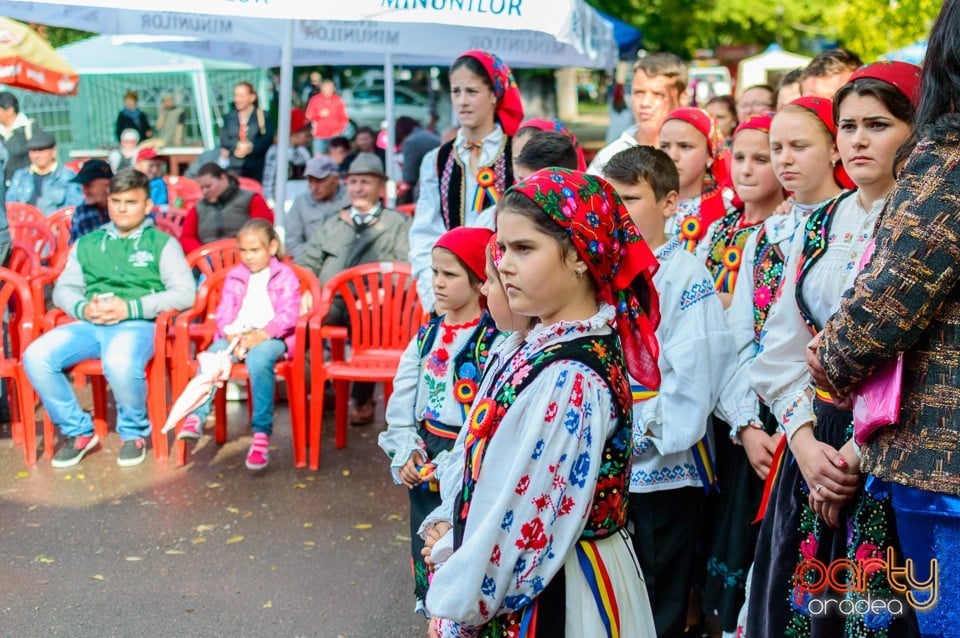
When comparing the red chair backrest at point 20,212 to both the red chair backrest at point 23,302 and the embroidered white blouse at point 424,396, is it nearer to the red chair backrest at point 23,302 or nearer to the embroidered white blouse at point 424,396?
the red chair backrest at point 23,302

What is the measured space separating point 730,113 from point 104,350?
458cm

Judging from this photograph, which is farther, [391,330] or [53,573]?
[391,330]

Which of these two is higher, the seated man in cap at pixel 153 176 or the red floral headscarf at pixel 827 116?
the red floral headscarf at pixel 827 116

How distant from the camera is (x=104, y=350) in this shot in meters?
6.07

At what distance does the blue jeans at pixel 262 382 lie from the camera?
5.93 meters

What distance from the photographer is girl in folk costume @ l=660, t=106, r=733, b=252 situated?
4504 millimetres

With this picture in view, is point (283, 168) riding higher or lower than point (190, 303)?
higher

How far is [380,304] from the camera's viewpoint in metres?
A: 6.45

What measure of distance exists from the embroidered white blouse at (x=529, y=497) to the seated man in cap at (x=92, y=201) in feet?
20.6

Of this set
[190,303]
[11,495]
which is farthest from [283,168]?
[11,495]

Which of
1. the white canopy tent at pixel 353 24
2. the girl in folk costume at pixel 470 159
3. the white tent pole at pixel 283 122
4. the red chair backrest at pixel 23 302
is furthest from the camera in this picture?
the white tent pole at pixel 283 122

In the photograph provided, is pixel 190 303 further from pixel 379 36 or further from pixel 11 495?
pixel 379 36

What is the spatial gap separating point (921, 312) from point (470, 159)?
3.32 metres

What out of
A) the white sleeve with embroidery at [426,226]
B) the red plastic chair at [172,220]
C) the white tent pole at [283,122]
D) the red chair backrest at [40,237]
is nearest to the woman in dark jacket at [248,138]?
the red plastic chair at [172,220]
